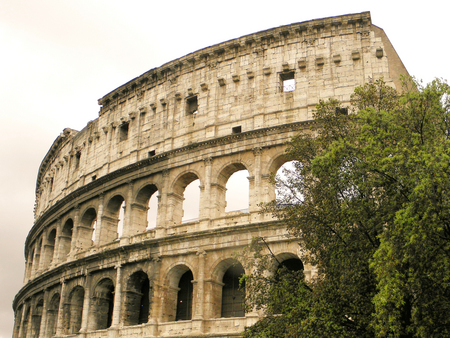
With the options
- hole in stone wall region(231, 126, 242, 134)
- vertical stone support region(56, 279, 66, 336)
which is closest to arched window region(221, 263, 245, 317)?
hole in stone wall region(231, 126, 242, 134)

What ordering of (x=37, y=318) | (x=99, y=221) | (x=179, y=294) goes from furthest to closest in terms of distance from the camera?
1. (x=37, y=318)
2. (x=99, y=221)
3. (x=179, y=294)

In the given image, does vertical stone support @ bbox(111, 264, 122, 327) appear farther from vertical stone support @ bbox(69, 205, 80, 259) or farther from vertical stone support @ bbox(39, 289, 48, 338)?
vertical stone support @ bbox(39, 289, 48, 338)

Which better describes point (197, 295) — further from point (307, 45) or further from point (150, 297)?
point (307, 45)

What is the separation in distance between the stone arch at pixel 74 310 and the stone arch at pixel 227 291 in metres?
9.00

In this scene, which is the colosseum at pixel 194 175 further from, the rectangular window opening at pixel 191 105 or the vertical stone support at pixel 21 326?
the vertical stone support at pixel 21 326

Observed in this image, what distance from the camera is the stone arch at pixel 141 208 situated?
27.4 meters

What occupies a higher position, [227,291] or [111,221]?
[111,221]

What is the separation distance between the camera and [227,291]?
78.1 feet

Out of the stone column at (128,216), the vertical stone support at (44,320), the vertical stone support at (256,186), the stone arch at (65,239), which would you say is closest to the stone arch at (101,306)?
the stone column at (128,216)

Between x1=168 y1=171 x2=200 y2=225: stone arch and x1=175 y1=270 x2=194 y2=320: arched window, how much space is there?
8.41 ft

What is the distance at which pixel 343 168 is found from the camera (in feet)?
47.8

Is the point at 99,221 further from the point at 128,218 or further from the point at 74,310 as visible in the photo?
the point at 74,310

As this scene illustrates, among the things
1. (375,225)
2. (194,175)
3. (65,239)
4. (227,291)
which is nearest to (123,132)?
(194,175)

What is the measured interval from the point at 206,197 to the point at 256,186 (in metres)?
2.44
